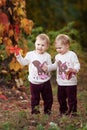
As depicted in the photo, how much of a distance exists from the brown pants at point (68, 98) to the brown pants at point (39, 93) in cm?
15

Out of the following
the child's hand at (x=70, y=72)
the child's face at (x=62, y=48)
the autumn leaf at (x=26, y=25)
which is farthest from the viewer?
the autumn leaf at (x=26, y=25)

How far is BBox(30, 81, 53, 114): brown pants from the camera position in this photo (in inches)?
320

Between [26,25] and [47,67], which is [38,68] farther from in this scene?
[26,25]

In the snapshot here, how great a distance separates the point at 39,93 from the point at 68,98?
411 mm

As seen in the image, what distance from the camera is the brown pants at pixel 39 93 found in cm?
813

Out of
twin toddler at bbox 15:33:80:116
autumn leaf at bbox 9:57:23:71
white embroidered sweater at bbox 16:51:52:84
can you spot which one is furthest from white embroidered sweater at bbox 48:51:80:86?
autumn leaf at bbox 9:57:23:71

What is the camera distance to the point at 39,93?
8.19m

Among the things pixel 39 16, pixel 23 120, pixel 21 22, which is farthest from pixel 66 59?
pixel 39 16

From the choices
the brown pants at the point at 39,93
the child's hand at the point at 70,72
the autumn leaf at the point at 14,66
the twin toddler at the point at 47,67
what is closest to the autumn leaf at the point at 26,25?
the autumn leaf at the point at 14,66

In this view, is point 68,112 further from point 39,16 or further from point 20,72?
point 39,16

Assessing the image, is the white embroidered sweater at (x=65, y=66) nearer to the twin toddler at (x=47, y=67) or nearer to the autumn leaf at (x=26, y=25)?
the twin toddler at (x=47, y=67)

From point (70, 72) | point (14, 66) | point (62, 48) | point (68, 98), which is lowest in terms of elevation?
point (68, 98)

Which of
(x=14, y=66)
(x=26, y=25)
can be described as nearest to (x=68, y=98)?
(x=14, y=66)

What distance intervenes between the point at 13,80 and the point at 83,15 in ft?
29.2
